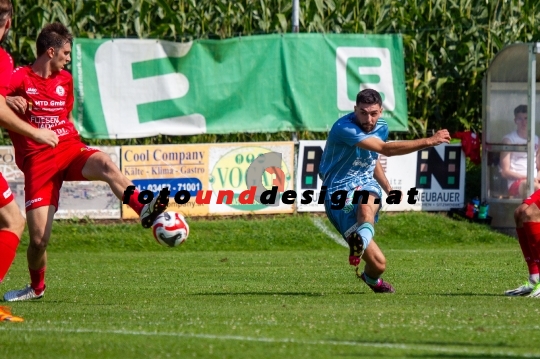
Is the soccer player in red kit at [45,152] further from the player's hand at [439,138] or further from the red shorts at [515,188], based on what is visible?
the red shorts at [515,188]

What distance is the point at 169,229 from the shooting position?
9195 millimetres

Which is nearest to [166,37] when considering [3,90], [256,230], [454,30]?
[256,230]

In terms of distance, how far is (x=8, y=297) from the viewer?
10.2 m

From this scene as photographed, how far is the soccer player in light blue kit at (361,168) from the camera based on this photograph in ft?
33.8

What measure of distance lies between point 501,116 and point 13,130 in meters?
12.4

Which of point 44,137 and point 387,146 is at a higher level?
point 44,137

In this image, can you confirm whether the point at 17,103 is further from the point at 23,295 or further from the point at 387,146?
the point at 387,146

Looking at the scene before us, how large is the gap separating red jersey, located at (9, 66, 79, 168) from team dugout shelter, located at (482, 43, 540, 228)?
33.0 feet

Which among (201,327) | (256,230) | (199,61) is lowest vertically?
(256,230)

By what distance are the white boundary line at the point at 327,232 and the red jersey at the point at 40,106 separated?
26.3 feet

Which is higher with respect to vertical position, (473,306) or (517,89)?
(517,89)

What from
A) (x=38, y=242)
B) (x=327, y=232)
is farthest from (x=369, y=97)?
(x=327, y=232)

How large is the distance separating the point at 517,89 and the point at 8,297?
1131 cm

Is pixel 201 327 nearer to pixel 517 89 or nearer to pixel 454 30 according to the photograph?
pixel 517 89
